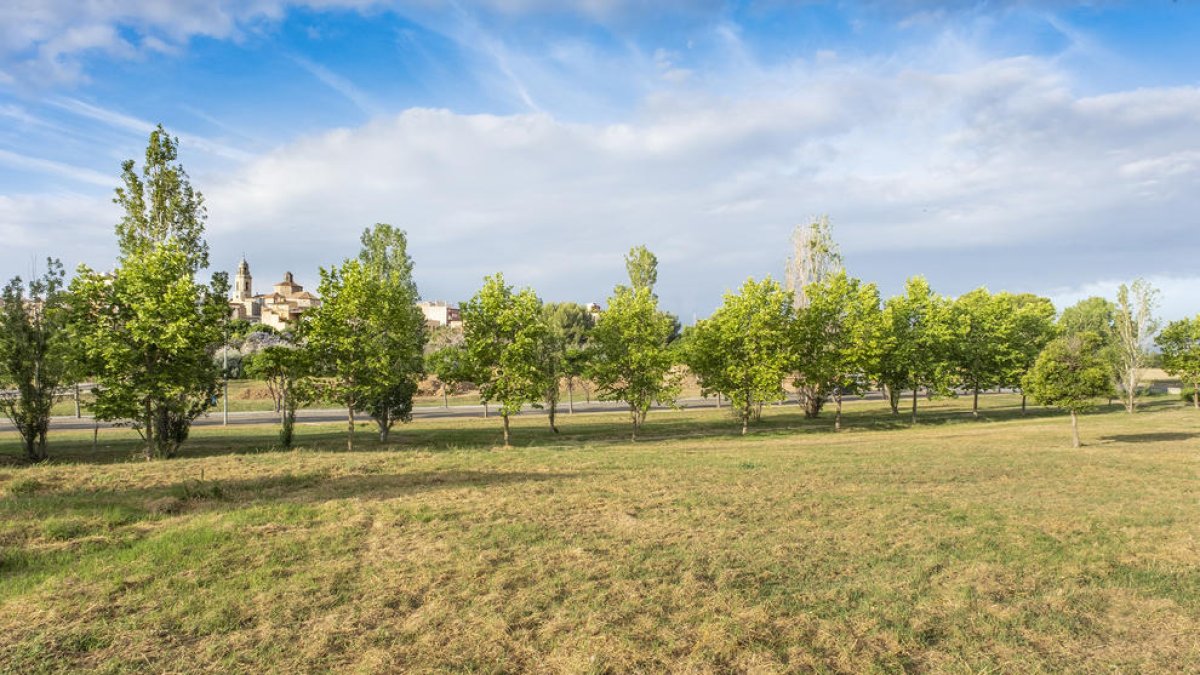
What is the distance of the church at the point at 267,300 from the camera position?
468ft

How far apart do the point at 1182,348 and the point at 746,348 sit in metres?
46.6

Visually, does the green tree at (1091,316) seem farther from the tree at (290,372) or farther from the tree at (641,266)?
the tree at (290,372)

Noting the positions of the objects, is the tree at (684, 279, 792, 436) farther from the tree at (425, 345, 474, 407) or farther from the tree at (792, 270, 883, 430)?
the tree at (425, 345, 474, 407)

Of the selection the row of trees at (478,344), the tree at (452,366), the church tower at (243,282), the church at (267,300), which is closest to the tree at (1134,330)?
the row of trees at (478,344)

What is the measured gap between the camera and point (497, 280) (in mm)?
36094

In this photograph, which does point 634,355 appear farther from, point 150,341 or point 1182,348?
point 1182,348

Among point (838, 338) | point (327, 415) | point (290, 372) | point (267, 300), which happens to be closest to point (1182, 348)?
point (838, 338)

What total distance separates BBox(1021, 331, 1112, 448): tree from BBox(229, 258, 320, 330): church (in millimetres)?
129113

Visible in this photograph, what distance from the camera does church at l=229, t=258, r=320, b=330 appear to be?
14262 cm

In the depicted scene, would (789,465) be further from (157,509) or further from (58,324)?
(58,324)

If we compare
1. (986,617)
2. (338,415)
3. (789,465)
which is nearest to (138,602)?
(986,617)

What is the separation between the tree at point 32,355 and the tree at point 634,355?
1060 inches

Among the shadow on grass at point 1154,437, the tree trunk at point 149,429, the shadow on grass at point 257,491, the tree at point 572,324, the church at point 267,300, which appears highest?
the church at point 267,300

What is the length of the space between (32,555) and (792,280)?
6096cm
